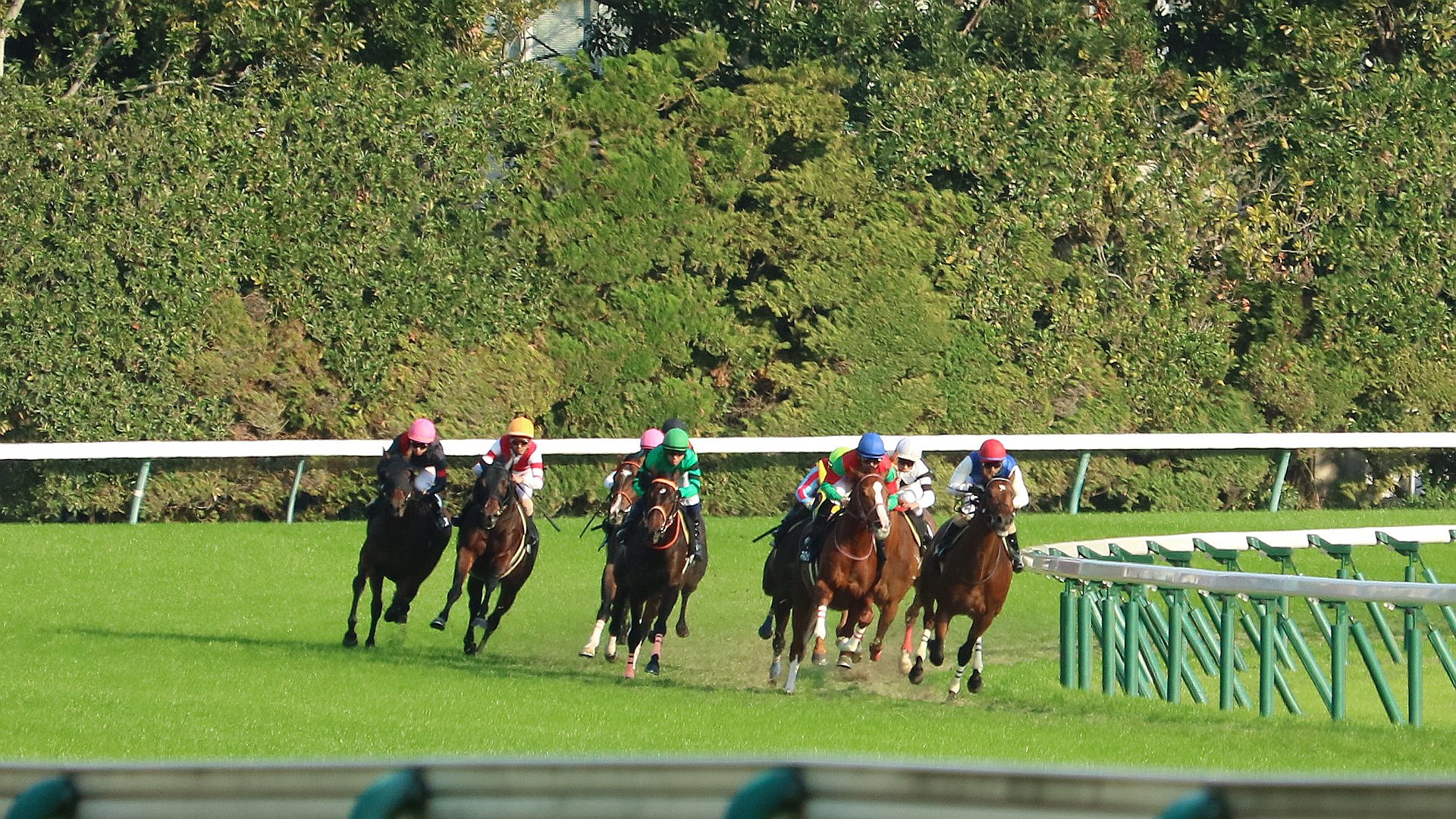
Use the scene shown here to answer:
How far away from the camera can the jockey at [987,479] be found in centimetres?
1138

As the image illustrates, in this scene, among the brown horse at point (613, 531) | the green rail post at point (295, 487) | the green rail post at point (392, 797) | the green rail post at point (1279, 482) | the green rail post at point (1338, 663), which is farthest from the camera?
the green rail post at point (1279, 482)

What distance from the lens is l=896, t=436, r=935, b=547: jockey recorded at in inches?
510

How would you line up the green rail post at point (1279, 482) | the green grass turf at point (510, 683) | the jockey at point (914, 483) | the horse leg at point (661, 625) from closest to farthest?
the green grass turf at point (510, 683) < the horse leg at point (661, 625) < the jockey at point (914, 483) < the green rail post at point (1279, 482)

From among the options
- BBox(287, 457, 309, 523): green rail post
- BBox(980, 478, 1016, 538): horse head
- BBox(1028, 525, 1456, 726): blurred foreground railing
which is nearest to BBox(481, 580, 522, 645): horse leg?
BBox(1028, 525, 1456, 726): blurred foreground railing

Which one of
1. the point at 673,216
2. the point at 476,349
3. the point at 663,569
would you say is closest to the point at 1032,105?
the point at 673,216

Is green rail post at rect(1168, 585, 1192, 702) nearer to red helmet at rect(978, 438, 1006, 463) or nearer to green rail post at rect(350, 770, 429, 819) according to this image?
red helmet at rect(978, 438, 1006, 463)

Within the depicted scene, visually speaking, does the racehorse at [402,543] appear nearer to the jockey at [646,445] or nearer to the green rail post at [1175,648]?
the jockey at [646,445]

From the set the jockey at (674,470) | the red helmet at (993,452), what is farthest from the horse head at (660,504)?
the red helmet at (993,452)

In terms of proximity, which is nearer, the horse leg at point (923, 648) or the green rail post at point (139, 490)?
the horse leg at point (923, 648)

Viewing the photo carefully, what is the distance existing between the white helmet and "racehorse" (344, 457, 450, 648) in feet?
9.28

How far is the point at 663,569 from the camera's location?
12.4 m

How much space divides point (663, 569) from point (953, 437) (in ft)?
25.1

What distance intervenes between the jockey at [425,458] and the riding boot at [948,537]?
2.98 meters

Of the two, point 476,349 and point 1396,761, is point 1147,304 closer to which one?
point 476,349
